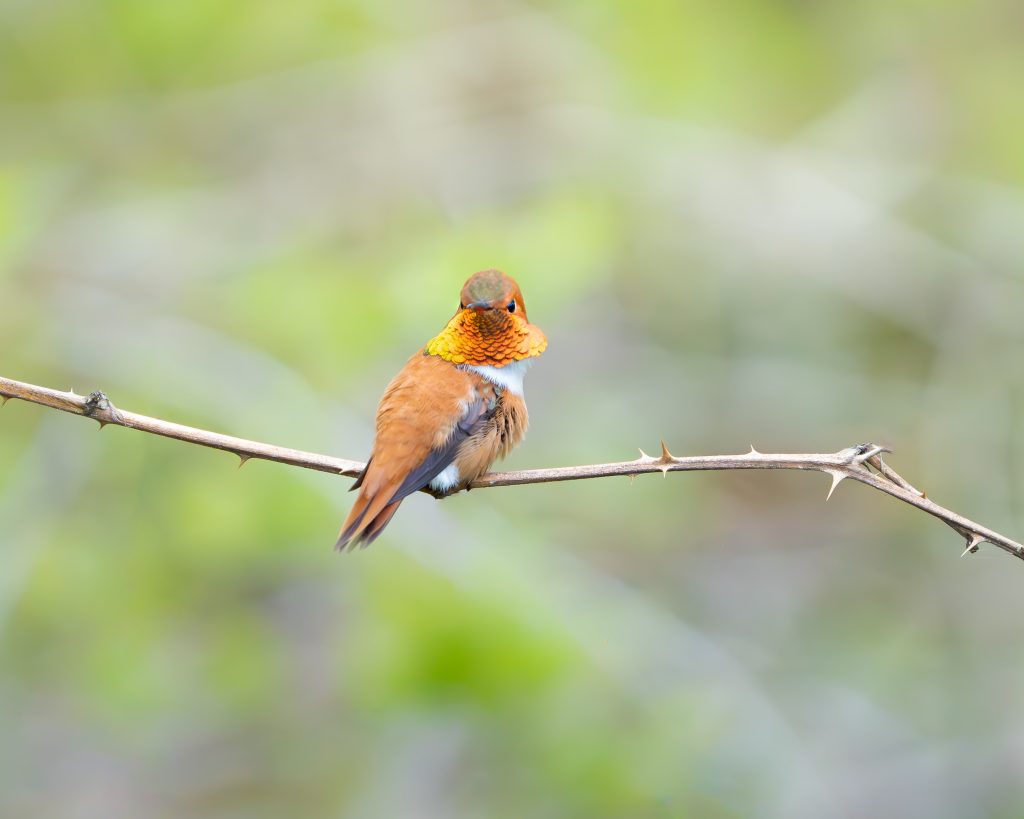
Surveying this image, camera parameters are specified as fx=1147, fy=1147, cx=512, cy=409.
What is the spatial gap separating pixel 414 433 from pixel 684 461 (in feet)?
3.41

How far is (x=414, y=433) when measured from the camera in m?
3.44

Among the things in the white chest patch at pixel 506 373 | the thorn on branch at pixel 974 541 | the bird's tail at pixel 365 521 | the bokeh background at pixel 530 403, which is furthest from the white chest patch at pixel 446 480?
the thorn on branch at pixel 974 541

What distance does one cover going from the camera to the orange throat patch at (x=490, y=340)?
12.1ft

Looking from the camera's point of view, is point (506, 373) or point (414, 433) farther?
point (506, 373)

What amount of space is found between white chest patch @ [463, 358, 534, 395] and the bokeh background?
4.13 feet

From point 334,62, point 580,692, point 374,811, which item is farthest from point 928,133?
point 374,811

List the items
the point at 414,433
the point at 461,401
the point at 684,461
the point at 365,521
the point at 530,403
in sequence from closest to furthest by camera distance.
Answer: the point at 684,461, the point at 365,521, the point at 414,433, the point at 461,401, the point at 530,403

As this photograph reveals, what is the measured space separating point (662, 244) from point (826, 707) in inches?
139

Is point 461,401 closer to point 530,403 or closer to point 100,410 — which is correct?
point 100,410

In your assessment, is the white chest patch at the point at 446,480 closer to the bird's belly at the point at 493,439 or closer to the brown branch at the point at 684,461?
the bird's belly at the point at 493,439

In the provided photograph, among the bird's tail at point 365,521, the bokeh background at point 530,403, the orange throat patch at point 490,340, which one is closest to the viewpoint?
the bird's tail at point 365,521

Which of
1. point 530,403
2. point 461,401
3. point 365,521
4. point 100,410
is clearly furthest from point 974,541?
point 530,403

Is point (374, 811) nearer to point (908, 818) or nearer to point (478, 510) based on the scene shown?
point (478, 510)

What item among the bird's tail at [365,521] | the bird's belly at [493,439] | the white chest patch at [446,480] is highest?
the bird's belly at [493,439]
